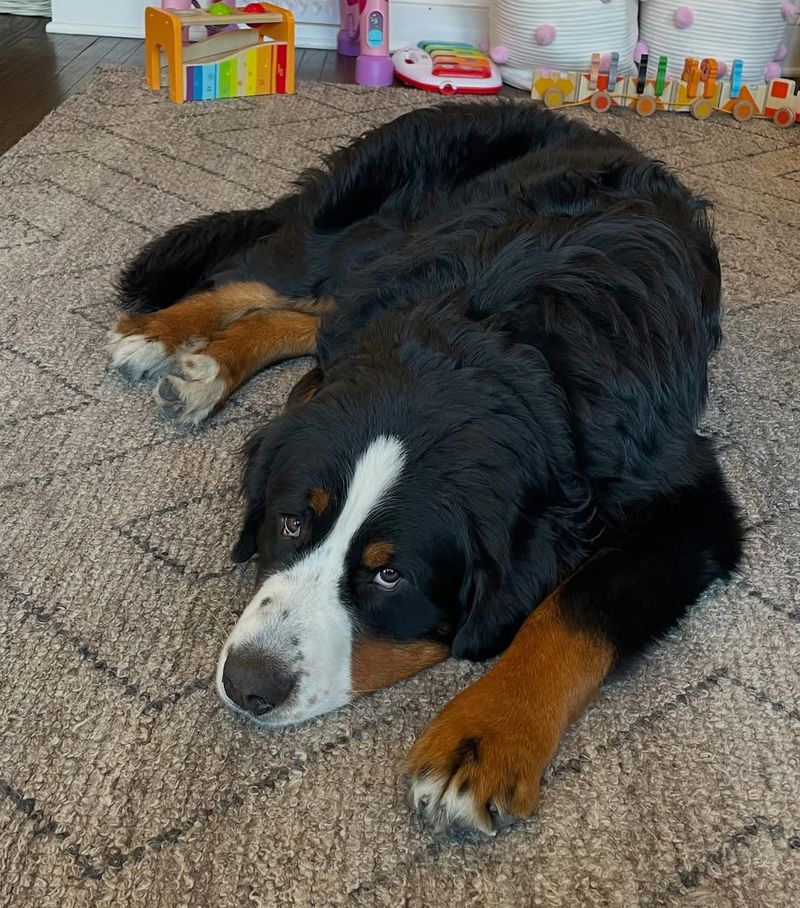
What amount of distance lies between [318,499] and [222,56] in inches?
144

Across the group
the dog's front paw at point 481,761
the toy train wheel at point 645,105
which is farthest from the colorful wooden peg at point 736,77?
the dog's front paw at point 481,761

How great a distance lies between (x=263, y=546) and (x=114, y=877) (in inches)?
22.2

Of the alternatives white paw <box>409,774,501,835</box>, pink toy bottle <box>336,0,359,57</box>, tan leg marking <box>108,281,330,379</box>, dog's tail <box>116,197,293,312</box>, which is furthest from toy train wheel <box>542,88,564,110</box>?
white paw <box>409,774,501,835</box>

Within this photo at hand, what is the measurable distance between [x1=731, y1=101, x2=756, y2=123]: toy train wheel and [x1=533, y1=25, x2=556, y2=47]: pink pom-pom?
963mm

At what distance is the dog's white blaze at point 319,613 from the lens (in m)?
1.43

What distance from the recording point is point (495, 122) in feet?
A: 8.78

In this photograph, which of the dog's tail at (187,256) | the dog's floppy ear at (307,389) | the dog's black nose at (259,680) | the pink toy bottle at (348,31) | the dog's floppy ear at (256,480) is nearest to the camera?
the dog's black nose at (259,680)

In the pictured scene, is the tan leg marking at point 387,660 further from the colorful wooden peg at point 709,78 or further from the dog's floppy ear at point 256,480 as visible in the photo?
the colorful wooden peg at point 709,78

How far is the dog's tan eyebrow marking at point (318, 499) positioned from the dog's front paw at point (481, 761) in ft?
1.17

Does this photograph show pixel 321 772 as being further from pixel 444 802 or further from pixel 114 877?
pixel 114 877

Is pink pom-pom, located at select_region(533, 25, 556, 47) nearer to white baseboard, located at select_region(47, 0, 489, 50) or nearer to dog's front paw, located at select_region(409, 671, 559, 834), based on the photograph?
white baseboard, located at select_region(47, 0, 489, 50)

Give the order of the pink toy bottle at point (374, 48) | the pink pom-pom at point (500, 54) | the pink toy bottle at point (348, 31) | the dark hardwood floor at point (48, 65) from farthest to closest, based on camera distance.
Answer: the pink toy bottle at point (348, 31)
the pink pom-pom at point (500, 54)
the pink toy bottle at point (374, 48)
the dark hardwood floor at point (48, 65)

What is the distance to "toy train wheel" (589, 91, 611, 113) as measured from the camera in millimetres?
4715

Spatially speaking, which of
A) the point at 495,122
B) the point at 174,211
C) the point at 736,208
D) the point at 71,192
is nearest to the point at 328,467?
the point at 495,122
